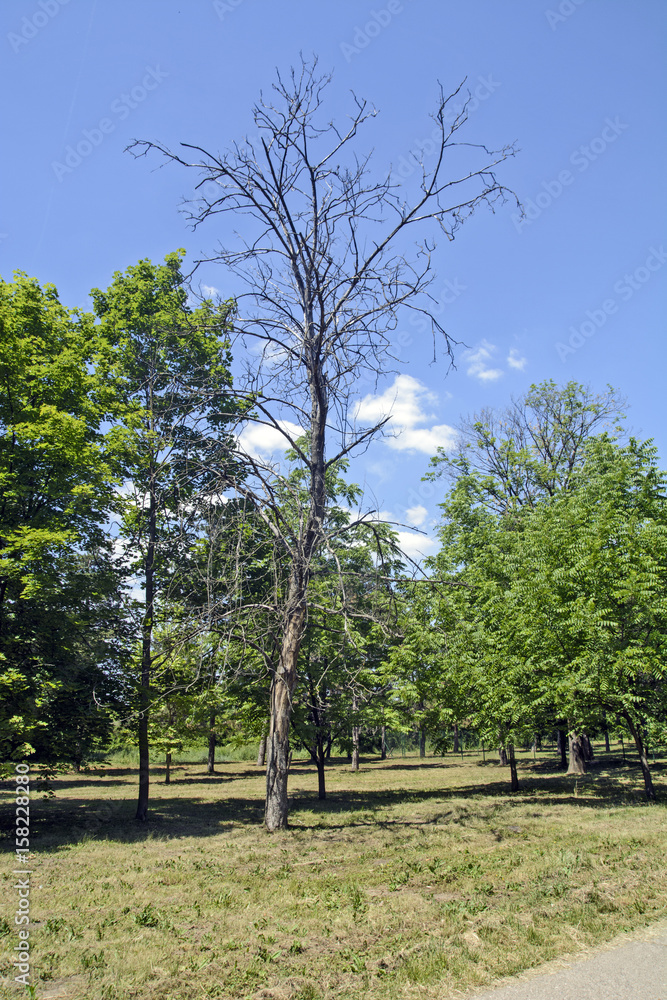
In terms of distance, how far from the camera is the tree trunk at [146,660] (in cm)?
1477

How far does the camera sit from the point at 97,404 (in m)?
16.9

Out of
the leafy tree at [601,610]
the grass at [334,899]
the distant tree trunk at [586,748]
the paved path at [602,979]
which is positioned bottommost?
the distant tree trunk at [586,748]

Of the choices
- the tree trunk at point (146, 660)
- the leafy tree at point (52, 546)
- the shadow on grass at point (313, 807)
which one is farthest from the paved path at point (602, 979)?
the tree trunk at point (146, 660)

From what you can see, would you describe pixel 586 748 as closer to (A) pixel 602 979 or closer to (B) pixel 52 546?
(B) pixel 52 546

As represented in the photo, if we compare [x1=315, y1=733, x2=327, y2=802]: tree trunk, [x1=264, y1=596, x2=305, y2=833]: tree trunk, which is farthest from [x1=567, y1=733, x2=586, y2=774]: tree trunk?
[x1=264, y1=596, x2=305, y2=833]: tree trunk

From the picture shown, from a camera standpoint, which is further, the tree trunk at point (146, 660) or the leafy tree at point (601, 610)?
the tree trunk at point (146, 660)

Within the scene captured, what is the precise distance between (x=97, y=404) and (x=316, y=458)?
7.75 meters

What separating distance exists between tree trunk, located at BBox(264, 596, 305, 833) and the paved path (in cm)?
753

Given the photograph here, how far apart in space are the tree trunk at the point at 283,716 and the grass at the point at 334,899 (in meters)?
0.54

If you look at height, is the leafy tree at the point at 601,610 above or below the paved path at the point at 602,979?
above

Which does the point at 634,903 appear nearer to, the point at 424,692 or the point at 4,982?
the point at 4,982

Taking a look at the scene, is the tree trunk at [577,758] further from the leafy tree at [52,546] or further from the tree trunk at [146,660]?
the leafy tree at [52,546]

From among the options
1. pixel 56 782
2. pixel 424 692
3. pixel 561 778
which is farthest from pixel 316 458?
pixel 56 782

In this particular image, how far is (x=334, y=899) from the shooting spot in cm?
718
